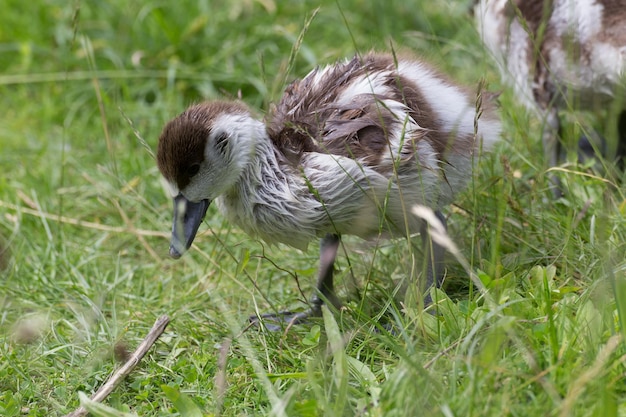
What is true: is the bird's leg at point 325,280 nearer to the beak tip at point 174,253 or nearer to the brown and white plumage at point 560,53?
the beak tip at point 174,253

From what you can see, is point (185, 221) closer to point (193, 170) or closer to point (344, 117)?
point (193, 170)

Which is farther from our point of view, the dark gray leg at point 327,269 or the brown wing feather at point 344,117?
the dark gray leg at point 327,269

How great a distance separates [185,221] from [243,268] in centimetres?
26

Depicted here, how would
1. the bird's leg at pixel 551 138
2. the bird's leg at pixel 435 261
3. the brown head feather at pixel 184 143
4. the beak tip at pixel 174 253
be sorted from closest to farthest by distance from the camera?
the brown head feather at pixel 184 143, the beak tip at pixel 174 253, the bird's leg at pixel 435 261, the bird's leg at pixel 551 138

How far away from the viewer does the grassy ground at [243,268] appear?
2174mm

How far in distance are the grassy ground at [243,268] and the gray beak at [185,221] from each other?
0.19 meters

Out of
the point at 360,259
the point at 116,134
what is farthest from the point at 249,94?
the point at 360,259

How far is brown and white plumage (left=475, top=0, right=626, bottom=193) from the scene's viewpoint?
327 centimetres

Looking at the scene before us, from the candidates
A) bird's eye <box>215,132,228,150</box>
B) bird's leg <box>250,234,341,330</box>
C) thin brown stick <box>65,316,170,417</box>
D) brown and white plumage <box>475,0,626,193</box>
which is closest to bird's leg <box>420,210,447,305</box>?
bird's leg <box>250,234,341,330</box>

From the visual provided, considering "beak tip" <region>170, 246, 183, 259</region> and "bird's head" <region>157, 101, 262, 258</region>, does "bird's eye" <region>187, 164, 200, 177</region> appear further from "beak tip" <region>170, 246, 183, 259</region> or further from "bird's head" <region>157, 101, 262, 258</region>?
"beak tip" <region>170, 246, 183, 259</region>

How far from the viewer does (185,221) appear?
9.37 feet

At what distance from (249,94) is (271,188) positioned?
6.84ft

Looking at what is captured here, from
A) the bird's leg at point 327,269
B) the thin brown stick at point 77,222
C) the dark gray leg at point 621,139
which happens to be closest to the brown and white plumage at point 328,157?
the bird's leg at point 327,269

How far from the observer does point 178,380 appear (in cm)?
265
